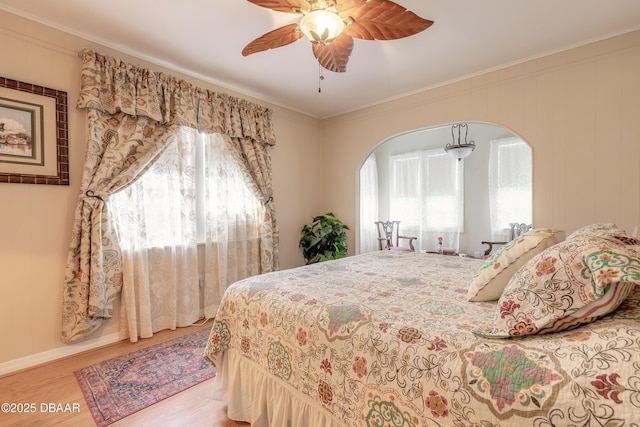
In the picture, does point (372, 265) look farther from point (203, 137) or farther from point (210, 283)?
point (203, 137)

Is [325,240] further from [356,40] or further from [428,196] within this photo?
[356,40]

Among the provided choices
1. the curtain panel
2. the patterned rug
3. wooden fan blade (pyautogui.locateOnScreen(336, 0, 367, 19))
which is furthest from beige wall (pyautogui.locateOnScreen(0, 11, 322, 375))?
wooden fan blade (pyautogui.locateOnScreen(336, 0, 367, 19))

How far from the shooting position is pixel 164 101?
9.70ft

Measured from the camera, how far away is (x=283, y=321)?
4.76 feet

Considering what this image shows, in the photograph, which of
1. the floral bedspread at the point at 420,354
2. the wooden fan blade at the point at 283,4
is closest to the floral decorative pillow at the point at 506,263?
the floral bedspread at the point at 420,354

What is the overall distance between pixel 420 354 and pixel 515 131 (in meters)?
2.93

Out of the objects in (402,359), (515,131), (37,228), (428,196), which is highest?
(515,131)

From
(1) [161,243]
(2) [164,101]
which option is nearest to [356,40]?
(2) [164,101]

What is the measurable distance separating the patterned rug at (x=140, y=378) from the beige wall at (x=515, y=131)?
1.67ft

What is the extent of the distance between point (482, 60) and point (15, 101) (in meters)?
4.12

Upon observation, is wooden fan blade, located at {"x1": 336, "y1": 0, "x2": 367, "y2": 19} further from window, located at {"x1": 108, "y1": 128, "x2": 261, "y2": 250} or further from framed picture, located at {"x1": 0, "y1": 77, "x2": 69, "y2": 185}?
framed picture, located at {"x1": 0, "y1": 77, "x2": 69, "y2": 185}

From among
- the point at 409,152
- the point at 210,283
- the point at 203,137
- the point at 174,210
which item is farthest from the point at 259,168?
the point at 409,152

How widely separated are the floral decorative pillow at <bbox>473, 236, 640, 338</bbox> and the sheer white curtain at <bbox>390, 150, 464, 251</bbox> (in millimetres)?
4452

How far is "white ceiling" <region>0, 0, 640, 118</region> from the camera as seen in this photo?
2.15m
